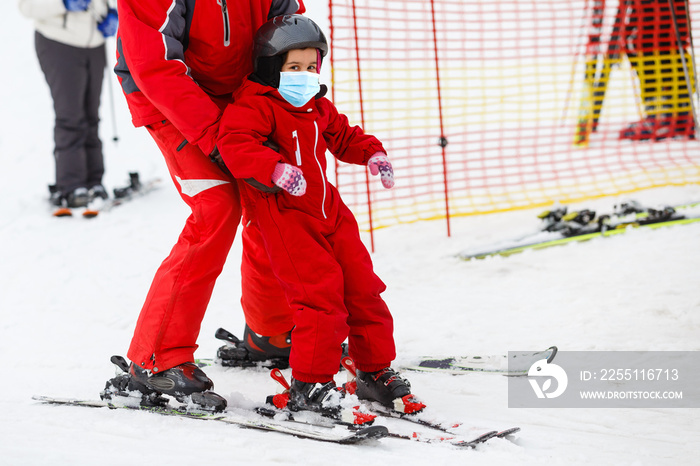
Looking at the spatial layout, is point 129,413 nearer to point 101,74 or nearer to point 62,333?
point 62,333

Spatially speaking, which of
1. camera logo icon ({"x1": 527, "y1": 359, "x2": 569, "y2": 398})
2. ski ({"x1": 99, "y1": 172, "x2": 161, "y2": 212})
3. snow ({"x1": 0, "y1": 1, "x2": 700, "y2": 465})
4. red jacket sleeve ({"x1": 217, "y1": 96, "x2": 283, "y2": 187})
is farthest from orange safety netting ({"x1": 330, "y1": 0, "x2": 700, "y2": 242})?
red jacket sleeve ({"x1": 217, "y1": 96, "x2": 283, "y2": 187})

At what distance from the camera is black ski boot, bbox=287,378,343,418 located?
267 cm

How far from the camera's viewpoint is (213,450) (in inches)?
92.8

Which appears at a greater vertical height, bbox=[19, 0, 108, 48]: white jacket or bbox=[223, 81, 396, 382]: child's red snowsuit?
bbox=[19, 0, 108, 48]: white jacket

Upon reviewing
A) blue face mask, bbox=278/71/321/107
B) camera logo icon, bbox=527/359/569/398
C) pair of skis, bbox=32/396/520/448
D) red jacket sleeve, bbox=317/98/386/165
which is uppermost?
blue face mask, bbox=278/71/321/107

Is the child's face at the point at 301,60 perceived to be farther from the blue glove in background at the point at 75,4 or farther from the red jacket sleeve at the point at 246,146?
the blue glove in background at the point at 75,4

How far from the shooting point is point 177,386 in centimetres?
276

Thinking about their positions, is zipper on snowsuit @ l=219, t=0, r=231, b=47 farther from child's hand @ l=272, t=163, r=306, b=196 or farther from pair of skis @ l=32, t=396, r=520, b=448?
pair of skis @ l=32, t=396, r=520, b=448

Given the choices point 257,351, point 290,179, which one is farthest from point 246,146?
point 257,351

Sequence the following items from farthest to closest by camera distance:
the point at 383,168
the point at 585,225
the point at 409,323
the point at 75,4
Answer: the point at 75,4 < the point at 585,225 < the point at 409,323 < the point at 383,168

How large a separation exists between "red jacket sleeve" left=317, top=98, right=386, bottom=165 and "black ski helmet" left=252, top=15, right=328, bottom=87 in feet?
1.07

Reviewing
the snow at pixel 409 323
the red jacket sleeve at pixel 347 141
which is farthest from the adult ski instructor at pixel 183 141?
the red jacket sleeve at pixel 347 141

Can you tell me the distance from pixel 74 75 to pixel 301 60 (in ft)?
14.0

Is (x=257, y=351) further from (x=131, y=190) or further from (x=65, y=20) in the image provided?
(x=65, y=20)
